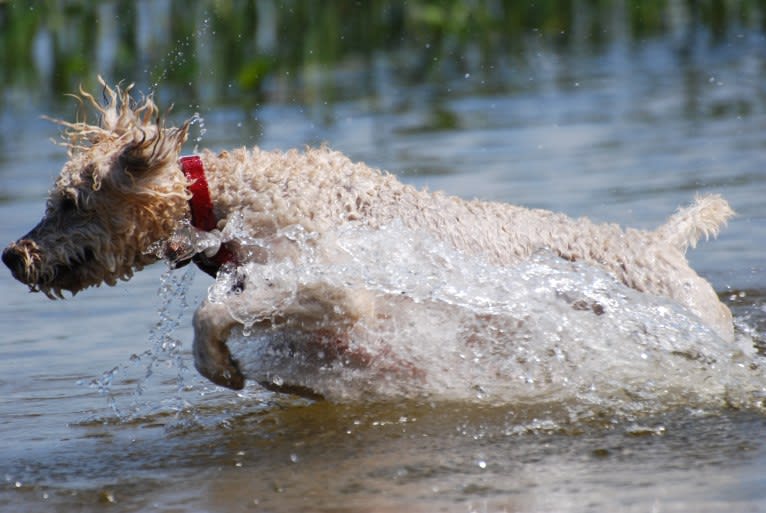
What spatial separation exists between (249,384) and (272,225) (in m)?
1.34

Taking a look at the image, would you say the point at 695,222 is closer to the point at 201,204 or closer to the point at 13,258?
the point at 201,204

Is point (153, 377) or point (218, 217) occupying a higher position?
point (218, 217)

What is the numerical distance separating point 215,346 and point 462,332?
3.98 feet

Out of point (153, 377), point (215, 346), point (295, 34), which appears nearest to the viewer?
point (215, 346)

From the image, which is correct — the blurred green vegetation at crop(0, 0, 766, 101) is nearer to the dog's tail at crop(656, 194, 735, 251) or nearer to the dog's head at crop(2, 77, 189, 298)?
the dog's tail at crop(656, 194, 735, 251)

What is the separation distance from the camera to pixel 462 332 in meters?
6.72

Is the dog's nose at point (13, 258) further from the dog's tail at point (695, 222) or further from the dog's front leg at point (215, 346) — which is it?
the dog's tail at point (695, 222)

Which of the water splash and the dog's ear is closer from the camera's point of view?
the dog's ear

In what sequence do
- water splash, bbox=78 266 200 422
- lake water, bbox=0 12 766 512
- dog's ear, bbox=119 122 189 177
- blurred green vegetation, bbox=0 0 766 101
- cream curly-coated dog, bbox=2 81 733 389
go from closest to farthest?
lake water, bbox=0 12 766 512, dog's ear, bbox=119 122 189 177, cream curly-coated dog, bbox=2 81 733 389, water splash, bbox=78 266 200 422, blurred green vegetation, bbox=0 0 766 101

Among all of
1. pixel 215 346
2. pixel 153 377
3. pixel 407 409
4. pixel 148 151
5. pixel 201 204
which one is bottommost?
pixel 407 409

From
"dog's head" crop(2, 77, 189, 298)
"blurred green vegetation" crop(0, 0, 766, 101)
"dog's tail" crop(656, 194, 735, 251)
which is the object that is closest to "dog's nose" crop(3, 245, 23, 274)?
"dog's head" crop(2, 77, 189, 298)

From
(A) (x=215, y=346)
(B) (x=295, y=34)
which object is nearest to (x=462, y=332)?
(A) (x=215, y=346)

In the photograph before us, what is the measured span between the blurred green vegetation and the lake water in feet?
6.83

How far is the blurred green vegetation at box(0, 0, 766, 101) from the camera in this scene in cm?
1650
